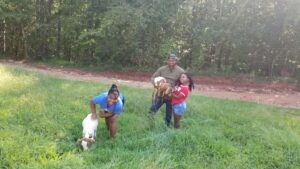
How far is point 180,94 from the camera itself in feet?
22.1

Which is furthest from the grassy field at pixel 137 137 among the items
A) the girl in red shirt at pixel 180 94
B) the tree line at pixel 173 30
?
the tree line at pixel 173 30

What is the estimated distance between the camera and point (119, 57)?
17.2 metres

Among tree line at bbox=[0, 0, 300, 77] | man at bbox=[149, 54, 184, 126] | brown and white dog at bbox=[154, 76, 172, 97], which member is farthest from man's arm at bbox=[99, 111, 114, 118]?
tree line at bbox=[0, 0, 300, 77]

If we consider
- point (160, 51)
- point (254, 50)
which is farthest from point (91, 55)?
point (254, 50)

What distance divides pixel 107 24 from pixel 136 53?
2.25m

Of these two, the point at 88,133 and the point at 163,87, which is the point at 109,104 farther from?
the point at 163,87

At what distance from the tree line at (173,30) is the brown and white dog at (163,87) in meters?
8.32

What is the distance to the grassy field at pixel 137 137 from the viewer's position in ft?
17.4

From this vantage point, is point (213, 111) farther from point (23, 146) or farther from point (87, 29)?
point (87, 29)

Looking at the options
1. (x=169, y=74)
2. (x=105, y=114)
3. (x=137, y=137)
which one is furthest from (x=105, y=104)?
(x=169, y=74)

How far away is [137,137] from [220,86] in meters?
8.20

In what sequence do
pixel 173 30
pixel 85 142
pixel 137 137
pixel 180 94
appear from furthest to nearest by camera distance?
pixel 173 30 → pixel 180 94 → pixel 137 137 → pixel 85 142

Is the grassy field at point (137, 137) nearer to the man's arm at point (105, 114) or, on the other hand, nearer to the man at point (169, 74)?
the man at point (169, 74)

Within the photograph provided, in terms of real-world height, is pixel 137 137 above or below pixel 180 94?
below
